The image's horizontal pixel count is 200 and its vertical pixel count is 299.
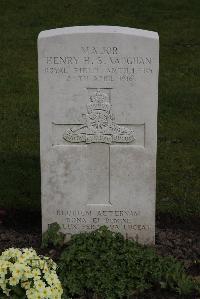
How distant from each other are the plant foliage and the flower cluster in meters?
0.86

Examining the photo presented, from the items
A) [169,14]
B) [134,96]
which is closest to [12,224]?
[134,96]

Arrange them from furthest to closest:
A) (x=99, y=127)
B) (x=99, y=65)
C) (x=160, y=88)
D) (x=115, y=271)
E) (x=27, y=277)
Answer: (x=160, y=88) → (x=99, y=127) → (x=99, y=65) → (x=115, y=271) → (x=27, y=277)

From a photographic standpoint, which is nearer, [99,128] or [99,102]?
[99,102]

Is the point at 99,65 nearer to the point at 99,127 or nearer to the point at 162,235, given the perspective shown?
the point at 99,127

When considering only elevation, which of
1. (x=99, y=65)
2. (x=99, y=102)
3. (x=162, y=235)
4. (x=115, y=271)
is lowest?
(x=115, y=271)

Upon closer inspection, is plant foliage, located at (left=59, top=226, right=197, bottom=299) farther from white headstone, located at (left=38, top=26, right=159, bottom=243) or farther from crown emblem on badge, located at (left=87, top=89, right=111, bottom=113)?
crown emblem on badge, located at (left=87, top=89, right=111, bottom=113)

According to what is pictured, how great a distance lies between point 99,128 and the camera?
5617mm

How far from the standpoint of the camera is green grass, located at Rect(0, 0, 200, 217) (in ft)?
23.7

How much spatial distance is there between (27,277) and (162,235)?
90.4 inches

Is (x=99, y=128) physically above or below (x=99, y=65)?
below

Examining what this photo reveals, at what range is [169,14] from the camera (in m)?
15.2

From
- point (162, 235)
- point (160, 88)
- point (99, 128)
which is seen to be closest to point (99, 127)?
point (99, 128)

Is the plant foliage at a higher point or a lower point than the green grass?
lower

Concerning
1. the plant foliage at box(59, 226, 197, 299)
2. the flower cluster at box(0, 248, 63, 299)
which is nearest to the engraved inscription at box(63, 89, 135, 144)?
the plant foliage at box(59, 226, 197, 299)
